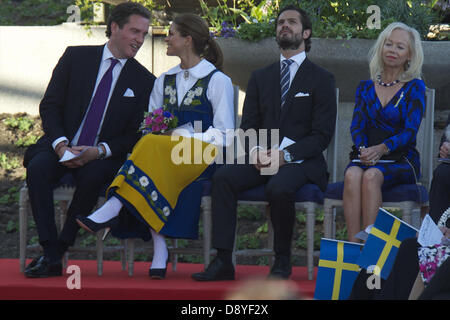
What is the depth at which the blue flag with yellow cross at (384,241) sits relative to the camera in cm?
302

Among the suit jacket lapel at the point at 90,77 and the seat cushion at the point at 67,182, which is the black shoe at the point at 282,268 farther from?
the suit jacket lapel at the point at 90,77

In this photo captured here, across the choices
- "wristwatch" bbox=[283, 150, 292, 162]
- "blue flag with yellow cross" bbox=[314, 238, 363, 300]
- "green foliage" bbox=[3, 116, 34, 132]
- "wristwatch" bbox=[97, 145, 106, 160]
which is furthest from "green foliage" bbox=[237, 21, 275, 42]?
"blue flag with yellow cross" bbox=[314, 238, 363, 300]

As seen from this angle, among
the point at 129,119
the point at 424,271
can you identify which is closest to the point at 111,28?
the point at 129,119

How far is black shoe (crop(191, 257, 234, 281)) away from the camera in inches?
165

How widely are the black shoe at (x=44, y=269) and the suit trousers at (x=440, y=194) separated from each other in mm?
2010

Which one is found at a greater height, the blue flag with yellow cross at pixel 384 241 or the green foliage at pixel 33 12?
the green foliage at pixel 33 12

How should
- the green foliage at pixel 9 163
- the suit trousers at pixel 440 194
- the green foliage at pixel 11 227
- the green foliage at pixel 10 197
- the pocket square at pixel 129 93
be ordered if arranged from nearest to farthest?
the suit trousers at pixel 440 194, the pocket square at pixel 129 93, the green foliage at pixel 11 227, the green foliage at pixel 10 197, the green foliage at pixel 9 163

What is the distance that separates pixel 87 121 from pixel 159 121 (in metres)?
0.52

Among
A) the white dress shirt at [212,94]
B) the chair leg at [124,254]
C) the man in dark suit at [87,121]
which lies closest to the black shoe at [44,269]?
the man in dark suit at [87,121]

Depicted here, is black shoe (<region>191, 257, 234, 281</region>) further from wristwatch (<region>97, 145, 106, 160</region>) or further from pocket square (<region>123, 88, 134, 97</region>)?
pocket square (<region>123, 88, 134, 97</region>)

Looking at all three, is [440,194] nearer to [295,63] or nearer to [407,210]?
[407,210]

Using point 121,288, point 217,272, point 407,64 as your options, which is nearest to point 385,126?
point 407,64

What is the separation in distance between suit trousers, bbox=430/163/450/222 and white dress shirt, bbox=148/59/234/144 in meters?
1.18

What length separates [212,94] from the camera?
4.62 metres
